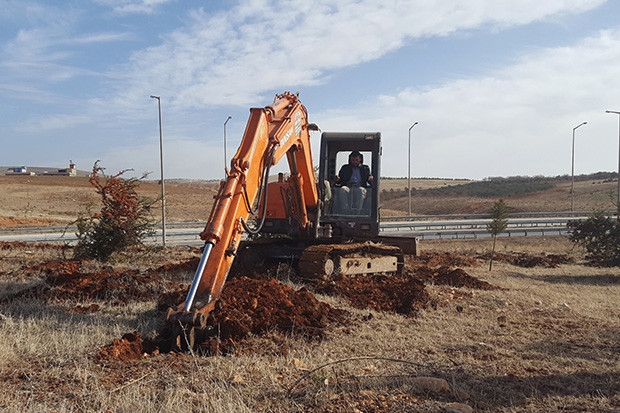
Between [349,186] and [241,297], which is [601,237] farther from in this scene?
[241,297]

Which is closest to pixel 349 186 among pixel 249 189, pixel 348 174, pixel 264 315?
pixel 348 174

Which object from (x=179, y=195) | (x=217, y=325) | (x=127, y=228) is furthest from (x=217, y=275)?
(x=179, y=195)

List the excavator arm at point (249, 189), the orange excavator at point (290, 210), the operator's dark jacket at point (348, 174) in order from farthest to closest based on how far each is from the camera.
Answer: the operator's dark jacket at point (348, 174), the orange excavator at point (290, 210), the excavator arm at point (249, 189)

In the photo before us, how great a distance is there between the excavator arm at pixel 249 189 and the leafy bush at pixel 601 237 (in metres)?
11.7

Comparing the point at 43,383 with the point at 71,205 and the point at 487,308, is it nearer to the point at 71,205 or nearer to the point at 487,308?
the point at 487,308

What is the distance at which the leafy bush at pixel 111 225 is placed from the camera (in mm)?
15406

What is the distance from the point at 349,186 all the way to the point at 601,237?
1059 centimetres

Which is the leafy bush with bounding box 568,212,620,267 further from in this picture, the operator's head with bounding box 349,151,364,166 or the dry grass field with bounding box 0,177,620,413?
the operator's head with bounding box 349,151,364,166

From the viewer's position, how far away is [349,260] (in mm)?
11922

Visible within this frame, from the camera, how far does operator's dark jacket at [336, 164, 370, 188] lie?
42.7 ft

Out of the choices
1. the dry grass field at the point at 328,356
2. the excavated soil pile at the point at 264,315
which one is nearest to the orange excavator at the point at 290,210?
the excavated soil pile at the point at 264,315

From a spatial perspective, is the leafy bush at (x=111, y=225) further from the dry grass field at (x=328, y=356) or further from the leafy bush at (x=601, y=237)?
the leafy bush at (x=601, y=237)

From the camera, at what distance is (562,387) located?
5750 millimetres

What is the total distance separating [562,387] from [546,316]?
4.07 m
